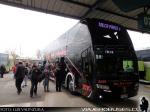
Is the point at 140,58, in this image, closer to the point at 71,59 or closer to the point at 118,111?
the point at 71,59

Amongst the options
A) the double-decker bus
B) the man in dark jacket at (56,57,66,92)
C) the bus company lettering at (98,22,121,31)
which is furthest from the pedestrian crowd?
the bus company lettering at (98,22,121,31)

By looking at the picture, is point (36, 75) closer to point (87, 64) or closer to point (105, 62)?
point (87, 64)

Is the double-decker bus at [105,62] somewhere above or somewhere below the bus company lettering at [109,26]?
below

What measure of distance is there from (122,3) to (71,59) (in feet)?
12.9

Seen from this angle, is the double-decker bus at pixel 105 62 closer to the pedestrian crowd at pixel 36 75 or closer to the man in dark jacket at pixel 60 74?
the man in dark jacket at pixel 60 74

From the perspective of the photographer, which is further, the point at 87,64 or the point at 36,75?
the point at 36,75

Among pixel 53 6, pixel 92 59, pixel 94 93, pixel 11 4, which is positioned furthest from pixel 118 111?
pixel 11 4

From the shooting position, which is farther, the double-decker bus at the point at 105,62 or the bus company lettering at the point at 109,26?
the bus company lettering at the point at 109,26

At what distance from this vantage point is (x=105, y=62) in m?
8.20

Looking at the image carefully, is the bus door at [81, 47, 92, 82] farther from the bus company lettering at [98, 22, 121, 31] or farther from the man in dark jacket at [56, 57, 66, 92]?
the man in dark jacket at [56, 57, 66, 92]

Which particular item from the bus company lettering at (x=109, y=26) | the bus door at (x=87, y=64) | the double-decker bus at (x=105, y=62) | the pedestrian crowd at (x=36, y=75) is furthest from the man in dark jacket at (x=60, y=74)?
the bus company lettering at (x=109, y=26)

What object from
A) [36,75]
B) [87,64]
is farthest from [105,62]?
[36,75]

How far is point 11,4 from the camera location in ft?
31.6

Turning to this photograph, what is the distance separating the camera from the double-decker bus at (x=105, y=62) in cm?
805
